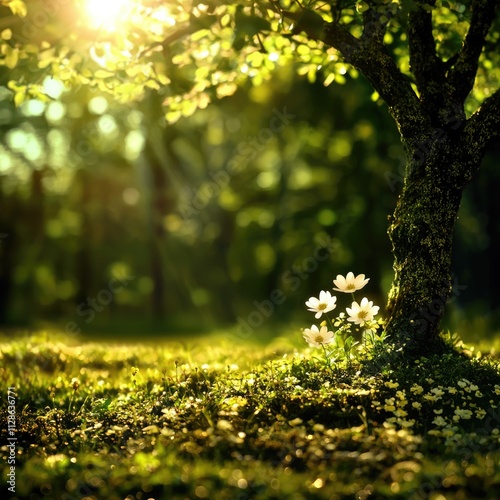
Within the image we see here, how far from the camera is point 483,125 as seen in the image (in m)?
7.16

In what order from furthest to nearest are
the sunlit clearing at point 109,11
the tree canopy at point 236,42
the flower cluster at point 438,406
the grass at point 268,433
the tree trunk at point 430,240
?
1. the sunlit clearing at point 109,11
2. the tree canopy at point 236,42
3. the tree trunk at point 430,240
4. the flower cluster at point 438,406
5. the grass at point 268,433

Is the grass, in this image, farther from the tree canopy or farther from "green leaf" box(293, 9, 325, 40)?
"green leaf" box(293, 9, 325, 40)

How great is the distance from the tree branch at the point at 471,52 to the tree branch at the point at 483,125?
32 centimetres

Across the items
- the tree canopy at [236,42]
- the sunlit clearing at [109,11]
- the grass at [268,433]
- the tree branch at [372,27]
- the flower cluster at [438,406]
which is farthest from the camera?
the sunlit clearing at [109,11]

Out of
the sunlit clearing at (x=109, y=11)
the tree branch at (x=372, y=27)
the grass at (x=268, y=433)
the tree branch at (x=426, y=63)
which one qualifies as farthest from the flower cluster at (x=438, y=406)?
the sunlit clearing at (x=109, y=11)

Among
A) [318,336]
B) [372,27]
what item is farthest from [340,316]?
[372,27]

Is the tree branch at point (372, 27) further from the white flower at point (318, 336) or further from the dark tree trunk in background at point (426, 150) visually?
the white flower at point (318, 336)

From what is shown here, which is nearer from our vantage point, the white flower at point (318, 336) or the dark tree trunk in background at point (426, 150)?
the white flower at point (318, 336)

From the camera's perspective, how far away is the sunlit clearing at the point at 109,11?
299 inches

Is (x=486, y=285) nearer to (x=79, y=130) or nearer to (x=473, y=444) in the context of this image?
(x=473, y=444)

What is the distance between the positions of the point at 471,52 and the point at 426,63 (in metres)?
0.52

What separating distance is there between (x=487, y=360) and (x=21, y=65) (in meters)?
8.03

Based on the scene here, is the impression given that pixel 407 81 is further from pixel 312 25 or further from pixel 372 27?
pixel 312 25

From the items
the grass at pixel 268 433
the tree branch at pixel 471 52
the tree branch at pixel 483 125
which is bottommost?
the grass at pixel 268 433
